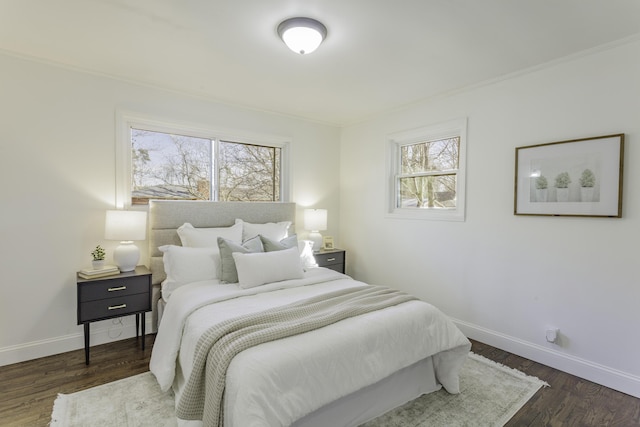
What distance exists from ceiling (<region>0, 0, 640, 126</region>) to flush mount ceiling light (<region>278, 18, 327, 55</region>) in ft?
0.14

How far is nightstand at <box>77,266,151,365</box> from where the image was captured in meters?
2.59

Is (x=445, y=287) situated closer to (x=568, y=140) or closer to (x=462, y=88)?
(x=568, y=140)

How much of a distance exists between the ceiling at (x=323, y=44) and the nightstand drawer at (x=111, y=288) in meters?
1.85

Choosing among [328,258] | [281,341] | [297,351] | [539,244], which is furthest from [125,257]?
[539,244]

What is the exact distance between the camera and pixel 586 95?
2.52m

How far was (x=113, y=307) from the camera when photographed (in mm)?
2705

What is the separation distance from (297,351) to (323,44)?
2.10m

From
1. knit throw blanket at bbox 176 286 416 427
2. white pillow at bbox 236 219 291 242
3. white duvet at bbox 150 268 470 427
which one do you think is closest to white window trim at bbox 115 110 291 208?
white pillow at bbox 236 219 291 242

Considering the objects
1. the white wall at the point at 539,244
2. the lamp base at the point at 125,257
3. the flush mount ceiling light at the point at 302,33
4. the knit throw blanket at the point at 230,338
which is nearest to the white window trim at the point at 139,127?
the lamp base at the point at 125,257

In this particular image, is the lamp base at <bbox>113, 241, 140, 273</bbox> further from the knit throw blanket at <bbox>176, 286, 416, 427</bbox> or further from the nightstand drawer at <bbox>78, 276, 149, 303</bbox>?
the knit throw blanket at <bbox>176, 286, 416, 427</bbox>

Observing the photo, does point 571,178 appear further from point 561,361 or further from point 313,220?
point 313,220

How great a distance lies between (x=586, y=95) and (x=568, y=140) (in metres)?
0.35

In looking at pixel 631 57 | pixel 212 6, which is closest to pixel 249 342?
pixel 212 6

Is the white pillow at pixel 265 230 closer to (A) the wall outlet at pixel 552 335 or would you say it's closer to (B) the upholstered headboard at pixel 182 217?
(B) the upholstered headboard at pixel 182 217
